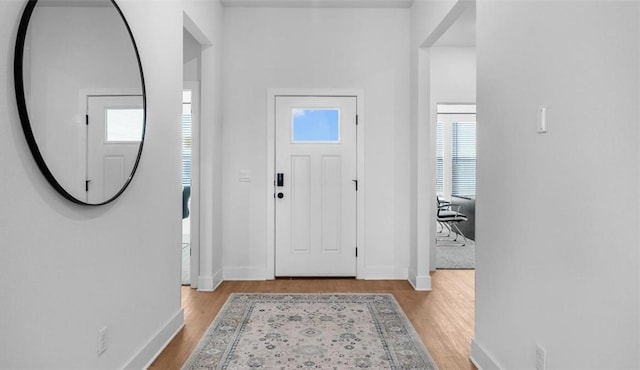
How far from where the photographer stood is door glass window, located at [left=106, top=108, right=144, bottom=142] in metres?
1.77

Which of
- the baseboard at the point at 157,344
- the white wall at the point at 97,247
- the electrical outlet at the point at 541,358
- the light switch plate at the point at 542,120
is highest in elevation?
the light switch plate at the point at 542,120

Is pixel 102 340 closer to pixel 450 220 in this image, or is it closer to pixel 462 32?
pixel 462 32

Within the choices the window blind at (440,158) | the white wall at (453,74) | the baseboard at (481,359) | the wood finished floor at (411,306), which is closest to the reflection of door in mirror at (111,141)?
the wood finished floor at (411,306)

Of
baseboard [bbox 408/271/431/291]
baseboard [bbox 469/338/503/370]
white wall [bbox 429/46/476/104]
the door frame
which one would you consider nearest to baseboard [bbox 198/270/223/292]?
the door frame

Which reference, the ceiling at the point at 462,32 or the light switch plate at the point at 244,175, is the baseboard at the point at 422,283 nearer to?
the light switch plate at the point at 244,175

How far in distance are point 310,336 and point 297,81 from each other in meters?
2.50

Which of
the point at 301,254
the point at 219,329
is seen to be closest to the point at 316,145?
the point at 301,254

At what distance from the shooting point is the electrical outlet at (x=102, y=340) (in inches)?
68.0

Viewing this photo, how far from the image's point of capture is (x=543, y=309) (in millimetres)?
1606

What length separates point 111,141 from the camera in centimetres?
178

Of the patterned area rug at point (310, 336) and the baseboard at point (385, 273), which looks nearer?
the patterned area rug at point (310, 336)

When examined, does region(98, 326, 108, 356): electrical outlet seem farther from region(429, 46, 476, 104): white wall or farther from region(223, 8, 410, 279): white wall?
region(429, 46, 476, 104): white wall

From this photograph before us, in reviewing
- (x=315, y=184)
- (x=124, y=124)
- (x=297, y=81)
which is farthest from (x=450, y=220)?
(x=124, y=124)

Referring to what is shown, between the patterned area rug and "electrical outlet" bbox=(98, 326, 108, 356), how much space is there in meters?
0.55
